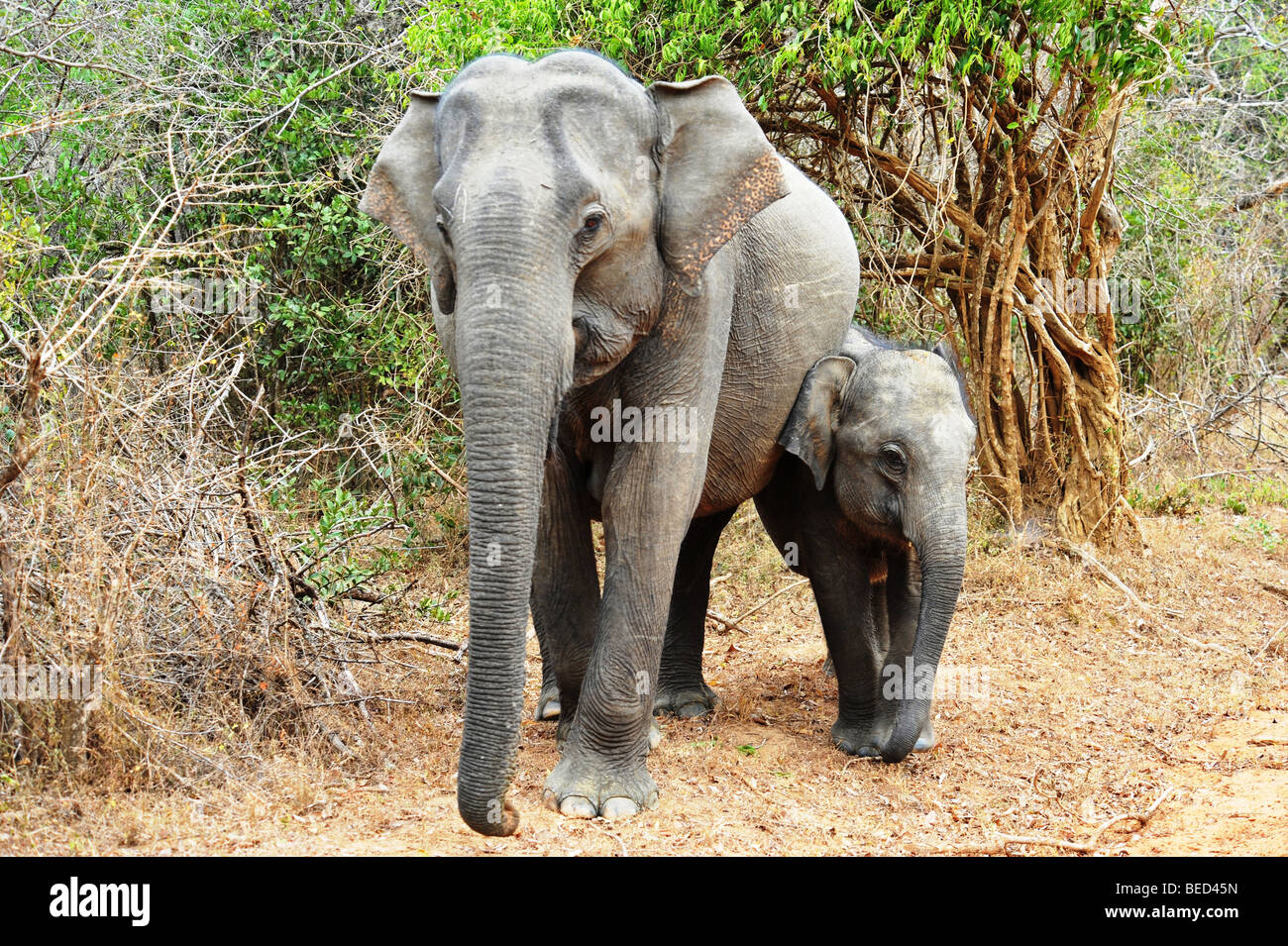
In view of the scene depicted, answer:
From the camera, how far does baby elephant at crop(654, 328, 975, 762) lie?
6.61 metres

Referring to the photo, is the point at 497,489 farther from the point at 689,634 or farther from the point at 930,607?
the point at 689,634

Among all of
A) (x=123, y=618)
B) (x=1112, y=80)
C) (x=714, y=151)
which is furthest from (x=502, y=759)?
(x=1112, y=80)

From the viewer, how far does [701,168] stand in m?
5.56

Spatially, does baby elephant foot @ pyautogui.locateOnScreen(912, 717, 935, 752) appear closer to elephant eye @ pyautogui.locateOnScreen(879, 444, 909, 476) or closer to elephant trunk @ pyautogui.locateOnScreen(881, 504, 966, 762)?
elephant trunk @ pyautogui.locateOnScreen(881, 504, 966, 762)

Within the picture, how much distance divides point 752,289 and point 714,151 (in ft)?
3.83

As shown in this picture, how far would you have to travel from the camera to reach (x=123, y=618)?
5820mm

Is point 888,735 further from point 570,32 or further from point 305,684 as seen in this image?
point 570,32

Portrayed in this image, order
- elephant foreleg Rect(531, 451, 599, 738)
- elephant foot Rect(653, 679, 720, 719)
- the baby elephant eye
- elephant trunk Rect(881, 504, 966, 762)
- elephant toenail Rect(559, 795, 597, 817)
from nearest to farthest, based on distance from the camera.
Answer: elephant toenail Rect(559, 795, 597, 817) < elephant foreleg Rect(531, 451, 599, 738) < elephant trunk Rect(881, 504, 966, 762) < the baby elephant eye < elephant foot Rect(653, 679, 720, 719)

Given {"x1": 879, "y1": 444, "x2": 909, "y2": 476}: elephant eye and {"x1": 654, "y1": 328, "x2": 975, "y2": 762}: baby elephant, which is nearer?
{"x1": 654, "y1": 328, "x2": 975, "y2": 762}: baby elephant

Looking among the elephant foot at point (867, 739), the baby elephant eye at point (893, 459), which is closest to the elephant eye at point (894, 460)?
the baby elephant eye at point (893, 459)

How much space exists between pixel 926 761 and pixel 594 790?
2119mm

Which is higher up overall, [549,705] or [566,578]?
[566,578]

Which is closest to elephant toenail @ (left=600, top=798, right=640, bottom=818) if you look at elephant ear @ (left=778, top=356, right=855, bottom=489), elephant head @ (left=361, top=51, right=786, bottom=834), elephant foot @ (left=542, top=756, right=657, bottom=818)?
elephant foot @ (left=542, top=756, right=657, bottom=818)

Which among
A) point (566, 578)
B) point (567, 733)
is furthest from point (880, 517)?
point (567, 733)
